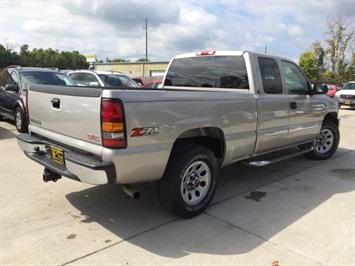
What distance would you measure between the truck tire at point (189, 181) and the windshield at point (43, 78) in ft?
20.3

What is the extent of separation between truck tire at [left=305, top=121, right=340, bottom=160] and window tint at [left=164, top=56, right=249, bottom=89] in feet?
9.03

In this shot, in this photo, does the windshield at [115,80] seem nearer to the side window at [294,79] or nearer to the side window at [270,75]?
the side window at [294,79]

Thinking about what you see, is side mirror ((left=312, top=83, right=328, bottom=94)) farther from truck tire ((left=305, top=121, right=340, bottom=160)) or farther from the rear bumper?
the rear bumper

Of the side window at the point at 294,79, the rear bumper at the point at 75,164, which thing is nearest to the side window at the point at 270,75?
the side window at the point at 294,79

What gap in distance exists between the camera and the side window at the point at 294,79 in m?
5.30

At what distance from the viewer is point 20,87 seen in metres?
8.80

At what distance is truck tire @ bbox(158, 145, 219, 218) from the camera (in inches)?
144

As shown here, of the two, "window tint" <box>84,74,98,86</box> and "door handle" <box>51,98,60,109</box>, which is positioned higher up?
"window tint" <box>84,74,98,86</box>

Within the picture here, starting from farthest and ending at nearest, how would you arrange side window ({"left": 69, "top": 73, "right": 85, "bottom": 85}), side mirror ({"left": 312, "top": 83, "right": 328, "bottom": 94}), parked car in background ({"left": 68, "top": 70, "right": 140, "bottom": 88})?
side window ({"left": 69, "top": 73, "right": 85, "bottom": 85})
parked car in background ({"left": 68, "top": 70, "right": 140, "bottom": 88})
side mirror ({"left": 312, "top": 83, "right": 328, "bottom": 94})

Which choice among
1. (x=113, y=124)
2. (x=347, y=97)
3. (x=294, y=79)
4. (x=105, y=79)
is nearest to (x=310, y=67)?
(x=347, y=97)

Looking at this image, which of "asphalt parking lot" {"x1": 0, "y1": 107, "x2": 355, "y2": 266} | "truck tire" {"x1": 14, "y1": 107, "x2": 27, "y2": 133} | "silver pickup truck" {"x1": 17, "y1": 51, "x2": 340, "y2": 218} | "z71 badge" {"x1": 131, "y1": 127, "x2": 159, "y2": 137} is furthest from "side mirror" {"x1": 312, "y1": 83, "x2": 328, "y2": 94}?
"truck tire" {"x1": 14, "y1": 107, "x2": 27, "y2": 133}

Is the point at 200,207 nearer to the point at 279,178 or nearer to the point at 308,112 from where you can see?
the point at 279,178

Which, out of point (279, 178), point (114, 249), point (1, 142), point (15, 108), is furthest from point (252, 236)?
point (15, 108)

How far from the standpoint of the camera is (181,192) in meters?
3.74
